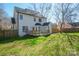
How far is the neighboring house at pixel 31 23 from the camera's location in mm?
2863

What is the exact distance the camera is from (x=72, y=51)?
9.24 ft

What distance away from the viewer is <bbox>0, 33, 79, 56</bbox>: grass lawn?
2.83m

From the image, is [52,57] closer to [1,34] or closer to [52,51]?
[52,51]

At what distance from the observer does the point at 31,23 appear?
113 inches

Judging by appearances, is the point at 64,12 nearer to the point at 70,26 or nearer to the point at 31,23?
the point at 70,26

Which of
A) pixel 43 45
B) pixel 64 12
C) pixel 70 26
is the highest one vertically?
pixel 64 12

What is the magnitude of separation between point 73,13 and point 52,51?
0.55m

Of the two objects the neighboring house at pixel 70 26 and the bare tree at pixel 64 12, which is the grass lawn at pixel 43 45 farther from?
the bare tree at pixel 64 12

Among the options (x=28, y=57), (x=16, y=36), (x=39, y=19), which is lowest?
(x=28, y=57)

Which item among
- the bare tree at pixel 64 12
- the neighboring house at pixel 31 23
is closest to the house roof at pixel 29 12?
the neighboring house at pixel 31 23

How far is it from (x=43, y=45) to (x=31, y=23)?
1.04 feet

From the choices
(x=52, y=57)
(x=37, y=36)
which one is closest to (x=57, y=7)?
(x=37, y=36)

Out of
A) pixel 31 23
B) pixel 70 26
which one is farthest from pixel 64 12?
pixel 31 23

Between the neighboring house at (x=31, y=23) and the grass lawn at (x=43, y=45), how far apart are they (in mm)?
80
